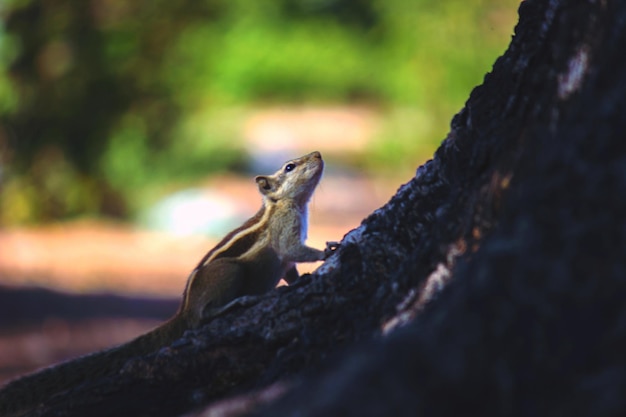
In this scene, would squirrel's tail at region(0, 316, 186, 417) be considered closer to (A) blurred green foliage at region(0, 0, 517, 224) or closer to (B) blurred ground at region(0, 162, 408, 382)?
(B) blurred ground at region(0, 162, 408, 382)

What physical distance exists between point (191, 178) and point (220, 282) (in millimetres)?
10355

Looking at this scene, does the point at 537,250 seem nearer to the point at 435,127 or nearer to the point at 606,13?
the point at 606,13

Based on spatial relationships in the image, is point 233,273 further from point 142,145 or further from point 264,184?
point 142,145

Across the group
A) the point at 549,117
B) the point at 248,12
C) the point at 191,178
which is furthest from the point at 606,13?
the point at 248,12

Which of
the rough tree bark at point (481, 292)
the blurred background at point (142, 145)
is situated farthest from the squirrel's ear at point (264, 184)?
the blurred background at point (142, 145)

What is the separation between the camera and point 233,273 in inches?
164

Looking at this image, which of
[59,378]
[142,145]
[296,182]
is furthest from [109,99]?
[59,378]

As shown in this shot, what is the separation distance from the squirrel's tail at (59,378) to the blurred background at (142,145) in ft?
15.1

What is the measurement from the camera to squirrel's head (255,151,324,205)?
5023 mm

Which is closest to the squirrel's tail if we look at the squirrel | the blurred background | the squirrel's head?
the squirrel

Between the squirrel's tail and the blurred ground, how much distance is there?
447 centimetres

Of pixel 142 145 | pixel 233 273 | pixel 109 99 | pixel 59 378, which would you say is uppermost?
pixel 109 99

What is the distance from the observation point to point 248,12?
19.3m

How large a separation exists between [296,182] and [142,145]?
9.26 m
